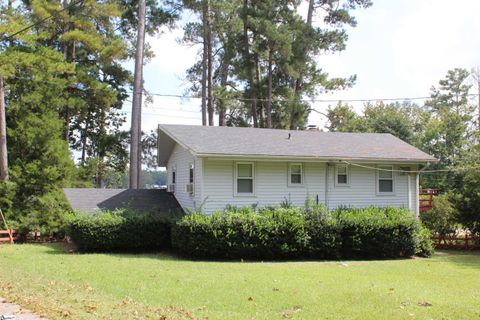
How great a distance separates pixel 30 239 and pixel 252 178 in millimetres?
11167

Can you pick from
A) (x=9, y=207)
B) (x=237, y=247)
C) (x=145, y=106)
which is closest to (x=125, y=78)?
(x=145, y=106)

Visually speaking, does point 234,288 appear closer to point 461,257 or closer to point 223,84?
point 461,257

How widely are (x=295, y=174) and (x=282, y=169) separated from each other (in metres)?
0.63

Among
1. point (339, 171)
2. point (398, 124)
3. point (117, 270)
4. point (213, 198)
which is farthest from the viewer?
point (398, 124)

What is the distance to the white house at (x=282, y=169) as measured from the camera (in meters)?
17.4

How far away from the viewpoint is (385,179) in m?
20.2

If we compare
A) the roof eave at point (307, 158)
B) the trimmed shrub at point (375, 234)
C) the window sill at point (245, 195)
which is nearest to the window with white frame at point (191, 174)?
the window sill at point (245, 195)

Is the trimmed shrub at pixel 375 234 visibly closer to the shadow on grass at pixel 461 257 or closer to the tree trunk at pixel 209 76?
the shadow on grass at pixel 461 257

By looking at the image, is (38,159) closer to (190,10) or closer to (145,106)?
(145,106)

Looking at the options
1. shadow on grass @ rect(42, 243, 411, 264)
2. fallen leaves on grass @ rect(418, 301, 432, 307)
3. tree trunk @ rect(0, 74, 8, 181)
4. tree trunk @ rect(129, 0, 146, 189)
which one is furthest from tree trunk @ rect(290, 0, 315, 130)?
fallen leaves on grass @ rect(418, 301, 432, 307)

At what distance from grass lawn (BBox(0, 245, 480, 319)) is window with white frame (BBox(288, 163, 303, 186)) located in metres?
4.01

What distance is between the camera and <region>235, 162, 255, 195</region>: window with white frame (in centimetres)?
1777

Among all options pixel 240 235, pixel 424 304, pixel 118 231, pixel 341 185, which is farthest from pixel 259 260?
pixel 424 304

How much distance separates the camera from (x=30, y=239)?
2203 cm
